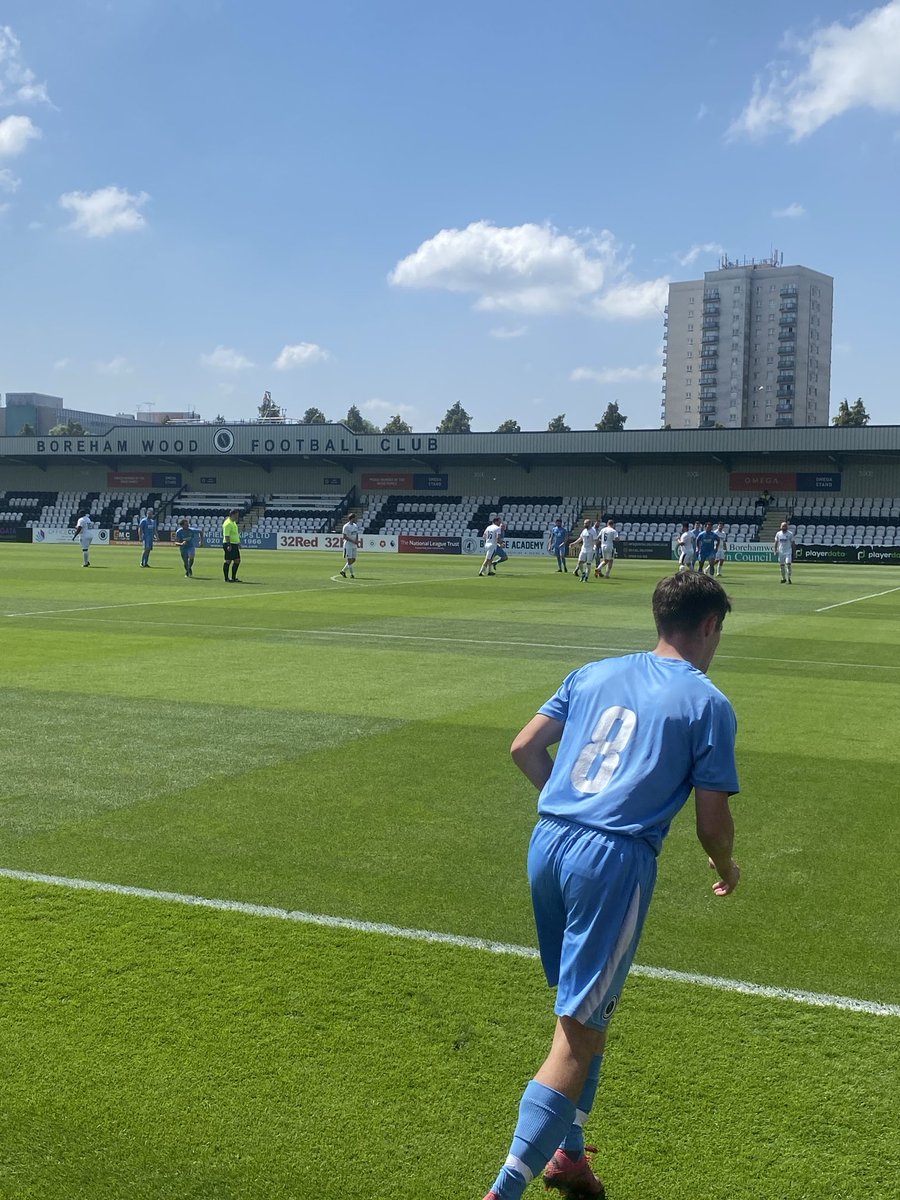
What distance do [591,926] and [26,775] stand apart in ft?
20.3

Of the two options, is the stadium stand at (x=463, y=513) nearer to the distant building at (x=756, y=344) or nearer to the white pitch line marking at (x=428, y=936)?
the white pitch line marking at (x=428, y=936)

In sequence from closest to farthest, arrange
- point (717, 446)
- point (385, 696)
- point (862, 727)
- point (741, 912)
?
point (741, 912) → point (862, 727) → point (385, 696) → point (717, 446)

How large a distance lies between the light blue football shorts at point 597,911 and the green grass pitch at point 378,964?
736 millimetres

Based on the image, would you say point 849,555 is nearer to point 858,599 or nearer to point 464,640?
point 858,599

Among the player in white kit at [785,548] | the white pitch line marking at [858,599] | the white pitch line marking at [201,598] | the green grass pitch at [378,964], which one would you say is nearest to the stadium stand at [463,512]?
the player in white kit at [785,548]

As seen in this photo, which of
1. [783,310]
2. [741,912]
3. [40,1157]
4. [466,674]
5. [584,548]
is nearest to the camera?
[40,1157]

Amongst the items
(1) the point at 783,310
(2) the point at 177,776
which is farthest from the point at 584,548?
(1) the point at 783,310

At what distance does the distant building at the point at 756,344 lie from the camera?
17788 cm

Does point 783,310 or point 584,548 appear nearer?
point 584,548

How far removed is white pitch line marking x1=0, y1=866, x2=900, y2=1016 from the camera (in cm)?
457

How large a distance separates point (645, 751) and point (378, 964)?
220 cm

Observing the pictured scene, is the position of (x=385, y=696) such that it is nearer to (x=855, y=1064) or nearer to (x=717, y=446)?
(x=855, y=1064)

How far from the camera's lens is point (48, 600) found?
23.2 m

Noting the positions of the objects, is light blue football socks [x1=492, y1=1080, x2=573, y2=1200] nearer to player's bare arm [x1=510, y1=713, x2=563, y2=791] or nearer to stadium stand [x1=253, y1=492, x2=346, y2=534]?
player's bare arm [x1=510, y1=713, x2=563, y2=791]
